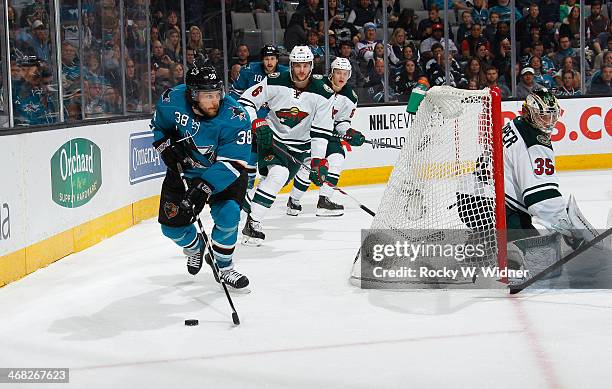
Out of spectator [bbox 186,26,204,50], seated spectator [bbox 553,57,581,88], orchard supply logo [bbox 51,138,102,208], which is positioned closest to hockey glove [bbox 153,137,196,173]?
orchard supply logo [bbox 51,138,102,208]

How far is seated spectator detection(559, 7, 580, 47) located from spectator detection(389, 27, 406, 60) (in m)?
1.68

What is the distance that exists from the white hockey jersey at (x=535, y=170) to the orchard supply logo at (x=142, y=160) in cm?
307

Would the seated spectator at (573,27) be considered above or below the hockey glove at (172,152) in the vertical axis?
above

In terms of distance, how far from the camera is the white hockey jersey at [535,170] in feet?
14.7

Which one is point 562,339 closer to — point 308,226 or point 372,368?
point 372,368

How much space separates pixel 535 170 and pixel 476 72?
5.82 m

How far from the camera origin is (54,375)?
10.7 feet

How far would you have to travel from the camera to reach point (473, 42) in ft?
33.5

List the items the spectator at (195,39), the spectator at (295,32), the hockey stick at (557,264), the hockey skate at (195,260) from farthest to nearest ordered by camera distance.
→ the spectator at (295,32), the spectator at (195,39), the hockey skate at (195,260), the hockey stick at (557,264)

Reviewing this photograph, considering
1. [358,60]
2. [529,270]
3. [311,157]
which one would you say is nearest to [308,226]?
[311,157]

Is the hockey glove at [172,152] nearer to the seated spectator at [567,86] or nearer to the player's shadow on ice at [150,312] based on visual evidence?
the player's shadow on ice at [150,312]

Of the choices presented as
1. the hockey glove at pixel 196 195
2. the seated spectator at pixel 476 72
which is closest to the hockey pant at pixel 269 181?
the hockey glove at pixel 196 195

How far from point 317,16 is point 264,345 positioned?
20.7 ft

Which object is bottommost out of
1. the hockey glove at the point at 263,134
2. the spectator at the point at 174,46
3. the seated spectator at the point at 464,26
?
the hockey glove at the point at 263,134
